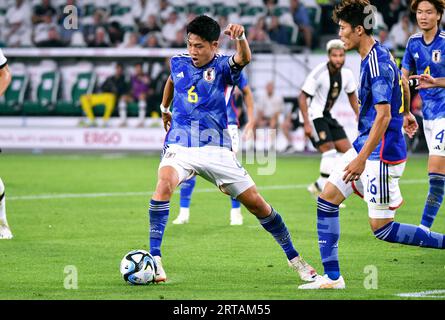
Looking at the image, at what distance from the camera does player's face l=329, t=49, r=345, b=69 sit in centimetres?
1388

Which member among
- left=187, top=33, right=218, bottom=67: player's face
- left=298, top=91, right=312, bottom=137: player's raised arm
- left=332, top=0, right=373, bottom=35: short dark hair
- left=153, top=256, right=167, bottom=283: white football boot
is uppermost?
left=332, top=0, right=373, bottom=35: short dark hair

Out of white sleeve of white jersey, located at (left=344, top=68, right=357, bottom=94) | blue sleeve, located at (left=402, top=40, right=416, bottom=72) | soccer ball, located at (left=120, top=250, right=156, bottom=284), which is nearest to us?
soccer ball, located at (left=120, top=250, right=156, bottom=284)

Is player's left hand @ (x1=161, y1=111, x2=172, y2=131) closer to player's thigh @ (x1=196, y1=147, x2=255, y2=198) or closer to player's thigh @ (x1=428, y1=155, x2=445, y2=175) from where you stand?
player's thigh @ (x1=196, y1=147, x2=255, y2=198)

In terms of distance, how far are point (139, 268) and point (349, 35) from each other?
2610mm

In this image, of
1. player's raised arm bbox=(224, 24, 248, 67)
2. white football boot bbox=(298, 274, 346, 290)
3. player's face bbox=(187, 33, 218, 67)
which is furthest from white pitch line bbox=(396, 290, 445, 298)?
player's face bbox=(187, 33, 218, 67)

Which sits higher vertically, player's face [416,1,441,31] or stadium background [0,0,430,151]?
player's face [416,1,441,31]

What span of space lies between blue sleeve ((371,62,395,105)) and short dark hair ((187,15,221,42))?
1529mm

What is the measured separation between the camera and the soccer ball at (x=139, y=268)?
25.6ft

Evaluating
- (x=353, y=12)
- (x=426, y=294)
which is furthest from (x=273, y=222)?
(x=353, y=12)

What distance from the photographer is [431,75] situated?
10.3 metres

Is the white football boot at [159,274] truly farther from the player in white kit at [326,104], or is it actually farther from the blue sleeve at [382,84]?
the player in white kit at [326,104]

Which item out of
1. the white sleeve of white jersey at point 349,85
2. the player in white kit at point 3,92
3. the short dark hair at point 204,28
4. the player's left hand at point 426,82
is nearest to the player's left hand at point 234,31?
the short dark hair at point 204,28
